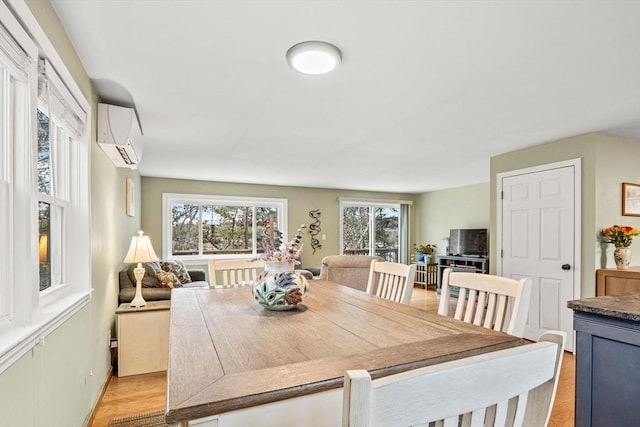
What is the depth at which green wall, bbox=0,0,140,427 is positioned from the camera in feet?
4.13

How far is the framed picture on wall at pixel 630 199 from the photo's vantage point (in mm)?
3424

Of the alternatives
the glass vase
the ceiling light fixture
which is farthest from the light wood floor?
the ceiling light fixture

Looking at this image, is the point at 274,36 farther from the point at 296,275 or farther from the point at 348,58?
the point at 296,275

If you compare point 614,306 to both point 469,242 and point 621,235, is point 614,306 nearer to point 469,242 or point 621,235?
point 621,235

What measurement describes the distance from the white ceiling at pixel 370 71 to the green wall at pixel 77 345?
22 cm

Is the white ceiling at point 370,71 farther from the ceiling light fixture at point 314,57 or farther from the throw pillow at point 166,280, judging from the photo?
the throw pillow at point 166,280

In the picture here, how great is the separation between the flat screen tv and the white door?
210 centimetres

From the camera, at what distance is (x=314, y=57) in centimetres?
185

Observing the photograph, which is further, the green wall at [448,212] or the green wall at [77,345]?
the green wall at [448,212]

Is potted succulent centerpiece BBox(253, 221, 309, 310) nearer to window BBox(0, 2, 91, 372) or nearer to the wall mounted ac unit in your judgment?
window BBox(0, 2, 91, 372)

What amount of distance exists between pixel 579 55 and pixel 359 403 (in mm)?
2293

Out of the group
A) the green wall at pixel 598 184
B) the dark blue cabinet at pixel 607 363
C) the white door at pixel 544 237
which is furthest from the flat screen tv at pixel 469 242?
the dark blue cabinet at pixel 607 363

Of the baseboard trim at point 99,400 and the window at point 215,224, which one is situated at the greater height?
the window at point 215,224

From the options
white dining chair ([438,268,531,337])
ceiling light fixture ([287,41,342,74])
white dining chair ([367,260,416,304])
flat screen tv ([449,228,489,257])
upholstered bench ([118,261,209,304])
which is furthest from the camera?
flat screen tv ([449,228,489,257])
